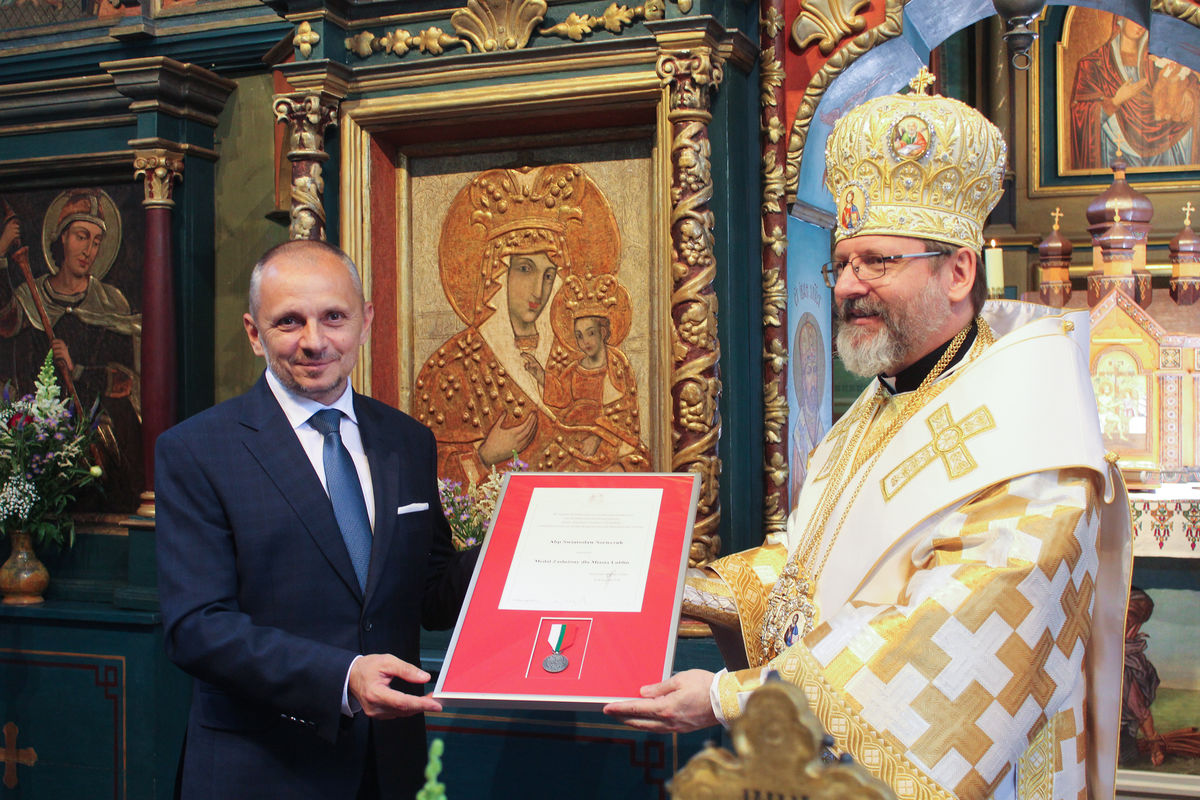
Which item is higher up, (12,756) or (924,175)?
(924,175)

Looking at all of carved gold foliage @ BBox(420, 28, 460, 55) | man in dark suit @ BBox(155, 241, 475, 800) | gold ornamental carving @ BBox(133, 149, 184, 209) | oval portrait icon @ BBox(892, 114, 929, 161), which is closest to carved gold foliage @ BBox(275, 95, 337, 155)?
carved gold foliage @ BBox(420, 28, 460, 55)

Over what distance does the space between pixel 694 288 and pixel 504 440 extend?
101 centimetres

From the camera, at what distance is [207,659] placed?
2.44 m

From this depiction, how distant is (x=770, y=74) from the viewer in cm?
439

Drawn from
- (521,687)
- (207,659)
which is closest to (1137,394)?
(521,687)

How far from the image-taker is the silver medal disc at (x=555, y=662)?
2.51m

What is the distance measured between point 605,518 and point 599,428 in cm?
166

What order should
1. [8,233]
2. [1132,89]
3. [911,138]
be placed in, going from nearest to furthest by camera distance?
[911,138] → [8,233] → [1132,89]

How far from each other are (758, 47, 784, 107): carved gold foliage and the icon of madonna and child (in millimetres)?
720

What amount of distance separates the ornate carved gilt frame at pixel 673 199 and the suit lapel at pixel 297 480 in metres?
1.73

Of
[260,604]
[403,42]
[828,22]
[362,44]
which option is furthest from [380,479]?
[828,22]

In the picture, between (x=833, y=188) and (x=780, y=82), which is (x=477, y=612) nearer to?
(x=833, y=188)

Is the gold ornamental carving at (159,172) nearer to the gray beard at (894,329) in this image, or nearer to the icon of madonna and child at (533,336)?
the icon of madonna and child at (533,336)

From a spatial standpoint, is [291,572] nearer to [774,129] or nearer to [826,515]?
[826,515]
